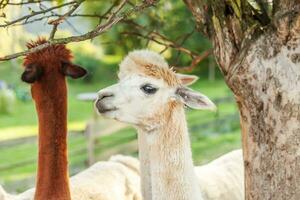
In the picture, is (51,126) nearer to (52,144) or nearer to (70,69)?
(52,144)

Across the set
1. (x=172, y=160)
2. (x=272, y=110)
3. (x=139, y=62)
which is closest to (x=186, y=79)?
(x=139, y=62)

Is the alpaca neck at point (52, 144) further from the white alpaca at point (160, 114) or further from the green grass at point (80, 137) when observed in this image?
the green grass at point (80, 137)

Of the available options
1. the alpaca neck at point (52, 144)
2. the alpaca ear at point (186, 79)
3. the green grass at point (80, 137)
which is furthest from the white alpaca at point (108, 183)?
the green grass at point (80, 137)

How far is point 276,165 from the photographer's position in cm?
408

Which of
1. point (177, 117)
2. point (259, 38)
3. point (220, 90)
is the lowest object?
point (220, 90)

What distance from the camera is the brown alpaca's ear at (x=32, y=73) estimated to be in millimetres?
5180

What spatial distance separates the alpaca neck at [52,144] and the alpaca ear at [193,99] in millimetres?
1026

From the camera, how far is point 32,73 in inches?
205

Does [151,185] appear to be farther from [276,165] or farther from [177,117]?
[276,165]

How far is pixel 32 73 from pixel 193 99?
1.24m

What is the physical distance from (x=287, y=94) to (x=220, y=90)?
24.4 meters

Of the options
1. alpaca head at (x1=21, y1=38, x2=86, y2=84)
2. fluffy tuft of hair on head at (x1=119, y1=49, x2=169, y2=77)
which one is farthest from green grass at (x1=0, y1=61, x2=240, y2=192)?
fluffy tuft of hair on head at (x1=119, y1=49, x2=169, y2=77)

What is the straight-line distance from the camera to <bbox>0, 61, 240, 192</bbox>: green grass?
13.9 metres

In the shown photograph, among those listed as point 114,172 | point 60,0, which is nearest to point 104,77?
point 114,172
